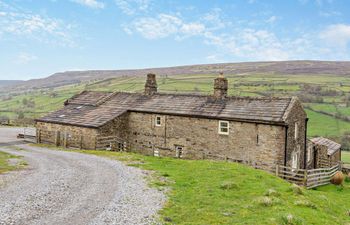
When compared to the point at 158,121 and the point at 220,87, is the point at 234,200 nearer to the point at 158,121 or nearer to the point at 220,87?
the point at 220,87

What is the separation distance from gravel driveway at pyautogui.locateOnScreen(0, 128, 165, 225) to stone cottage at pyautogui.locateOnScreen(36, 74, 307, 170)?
10.9 meters

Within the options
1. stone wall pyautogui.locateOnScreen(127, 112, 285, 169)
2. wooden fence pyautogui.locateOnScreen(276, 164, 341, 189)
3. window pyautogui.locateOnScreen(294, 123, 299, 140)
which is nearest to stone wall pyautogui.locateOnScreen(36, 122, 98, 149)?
stone wall pyautogui.locateOnScreen(127, 112, 285, 169)

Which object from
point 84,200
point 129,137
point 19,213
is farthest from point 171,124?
point 19,213

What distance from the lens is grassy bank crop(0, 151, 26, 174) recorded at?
→ 69.7 ft

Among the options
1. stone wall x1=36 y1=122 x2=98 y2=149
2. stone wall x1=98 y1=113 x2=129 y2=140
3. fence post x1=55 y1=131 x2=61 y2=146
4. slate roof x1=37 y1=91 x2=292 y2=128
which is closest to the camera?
slate roof x1=37 y1=91 x2=292 y2=128

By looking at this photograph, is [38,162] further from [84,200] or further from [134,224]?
[134,224]

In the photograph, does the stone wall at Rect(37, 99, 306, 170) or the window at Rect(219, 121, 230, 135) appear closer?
the stone wall at Rect(37, 99, 306, 170)

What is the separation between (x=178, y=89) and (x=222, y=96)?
74267mm

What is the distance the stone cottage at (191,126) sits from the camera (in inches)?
1125

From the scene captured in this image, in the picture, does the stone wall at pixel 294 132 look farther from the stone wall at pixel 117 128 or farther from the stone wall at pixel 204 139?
the stone wall at pixel 117 128

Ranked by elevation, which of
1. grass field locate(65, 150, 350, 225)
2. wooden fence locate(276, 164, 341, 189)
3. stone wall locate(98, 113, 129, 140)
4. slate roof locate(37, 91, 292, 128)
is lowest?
wooden fence locate(276, 164, 341, 189)

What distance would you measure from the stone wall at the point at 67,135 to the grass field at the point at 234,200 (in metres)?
11.5

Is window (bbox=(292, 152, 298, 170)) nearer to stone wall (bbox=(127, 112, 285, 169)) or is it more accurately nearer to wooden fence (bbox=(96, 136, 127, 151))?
stone wall (bbox=(127, 112, 285, 169))

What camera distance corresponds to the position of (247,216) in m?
12.9
